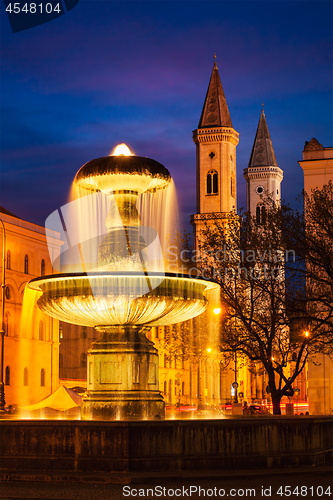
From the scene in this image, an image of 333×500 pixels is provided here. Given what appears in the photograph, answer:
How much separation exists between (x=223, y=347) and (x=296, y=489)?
18768 mm

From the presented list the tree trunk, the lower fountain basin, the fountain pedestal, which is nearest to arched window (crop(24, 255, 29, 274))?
the tree trunk

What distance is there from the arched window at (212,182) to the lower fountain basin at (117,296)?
282 ft

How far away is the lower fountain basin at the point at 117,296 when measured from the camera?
12.5 metres

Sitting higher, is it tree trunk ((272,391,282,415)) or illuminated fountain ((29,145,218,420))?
illuminated fountain ((29,145,218,420))

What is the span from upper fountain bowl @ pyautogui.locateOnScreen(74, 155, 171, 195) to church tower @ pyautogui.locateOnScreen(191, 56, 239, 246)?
83105 mm

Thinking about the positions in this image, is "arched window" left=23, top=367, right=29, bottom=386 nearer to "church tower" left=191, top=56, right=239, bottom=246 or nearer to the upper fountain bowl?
the upper fountain bowl

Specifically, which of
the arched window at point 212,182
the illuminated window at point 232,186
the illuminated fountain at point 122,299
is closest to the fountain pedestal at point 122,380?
the illuminated fountain at point 122,299

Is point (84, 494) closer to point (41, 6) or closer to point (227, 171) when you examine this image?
point (41, 6)

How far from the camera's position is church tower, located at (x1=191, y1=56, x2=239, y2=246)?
98062 mm

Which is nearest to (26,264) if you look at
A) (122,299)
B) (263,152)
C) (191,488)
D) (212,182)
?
(212,182)

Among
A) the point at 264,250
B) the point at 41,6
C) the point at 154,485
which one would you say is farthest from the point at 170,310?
the point at 264,250

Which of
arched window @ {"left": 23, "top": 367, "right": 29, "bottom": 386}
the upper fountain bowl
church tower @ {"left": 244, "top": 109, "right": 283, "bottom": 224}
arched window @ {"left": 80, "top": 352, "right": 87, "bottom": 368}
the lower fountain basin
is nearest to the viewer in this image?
the lower fountain basin

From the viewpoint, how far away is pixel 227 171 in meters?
98.4

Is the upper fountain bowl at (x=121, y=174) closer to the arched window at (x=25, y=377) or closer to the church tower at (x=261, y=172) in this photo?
the arched window at (x=25, y=377)
